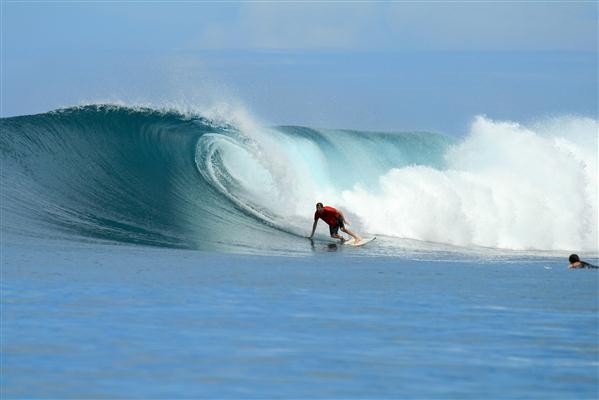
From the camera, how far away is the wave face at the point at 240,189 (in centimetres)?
1719

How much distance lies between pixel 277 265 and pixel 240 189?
718 centimetres

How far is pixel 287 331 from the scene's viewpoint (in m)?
8.45

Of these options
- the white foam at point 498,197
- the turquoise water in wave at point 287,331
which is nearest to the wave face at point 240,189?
the white foam at point 498,197

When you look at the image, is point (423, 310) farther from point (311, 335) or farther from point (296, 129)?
point (296, 129)

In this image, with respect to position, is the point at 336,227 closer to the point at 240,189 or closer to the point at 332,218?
the point at 332,218

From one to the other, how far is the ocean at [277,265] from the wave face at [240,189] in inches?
2.2

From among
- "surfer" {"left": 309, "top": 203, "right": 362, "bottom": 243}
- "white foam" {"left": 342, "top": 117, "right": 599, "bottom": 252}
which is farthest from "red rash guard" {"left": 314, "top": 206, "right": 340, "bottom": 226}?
"white foam" {"left": 342, "top": 117, "right": 599, "bottom": 252}

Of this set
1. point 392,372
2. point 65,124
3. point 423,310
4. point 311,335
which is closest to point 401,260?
point 423,310

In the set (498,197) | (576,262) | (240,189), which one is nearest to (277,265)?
(576,262)

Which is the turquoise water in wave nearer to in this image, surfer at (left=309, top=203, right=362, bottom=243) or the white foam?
surfer at (left=309, top=203, right=362, bottom=243)

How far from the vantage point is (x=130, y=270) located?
477 inches

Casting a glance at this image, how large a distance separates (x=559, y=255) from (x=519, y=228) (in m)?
4.02

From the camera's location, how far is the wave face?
56.4 feet

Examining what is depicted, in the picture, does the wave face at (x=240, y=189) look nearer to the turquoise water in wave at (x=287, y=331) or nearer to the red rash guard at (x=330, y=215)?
the red rash guard at (x=330, y=215)
